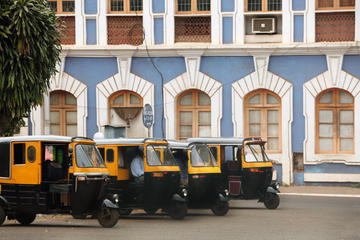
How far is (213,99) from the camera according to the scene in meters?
31.6

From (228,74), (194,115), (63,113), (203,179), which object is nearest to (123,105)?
(63,113)

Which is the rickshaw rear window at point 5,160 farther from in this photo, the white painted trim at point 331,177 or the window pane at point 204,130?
the white painted trim at point 331,177

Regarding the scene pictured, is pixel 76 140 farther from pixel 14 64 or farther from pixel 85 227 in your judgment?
pixel 14 64

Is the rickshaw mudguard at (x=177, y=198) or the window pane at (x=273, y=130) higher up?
the window pane at (x=273, y=130)

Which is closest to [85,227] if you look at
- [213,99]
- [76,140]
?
[76,140]

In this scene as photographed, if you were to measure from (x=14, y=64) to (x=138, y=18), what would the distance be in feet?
36.7

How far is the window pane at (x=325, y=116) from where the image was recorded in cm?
3114

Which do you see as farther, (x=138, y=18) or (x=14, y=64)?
(x=138, y=18)

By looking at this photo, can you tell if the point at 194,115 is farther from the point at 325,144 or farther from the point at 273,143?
the point at 325,144

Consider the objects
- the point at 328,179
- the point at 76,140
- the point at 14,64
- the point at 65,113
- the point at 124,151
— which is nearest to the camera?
the point at 76,140

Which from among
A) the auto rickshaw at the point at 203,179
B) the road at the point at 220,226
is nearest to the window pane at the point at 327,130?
the road at the point at 220,226

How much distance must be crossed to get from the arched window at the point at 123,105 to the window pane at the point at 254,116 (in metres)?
4.04

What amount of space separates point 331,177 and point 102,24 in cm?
1000

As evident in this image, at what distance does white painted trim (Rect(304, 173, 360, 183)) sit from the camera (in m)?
30.5
